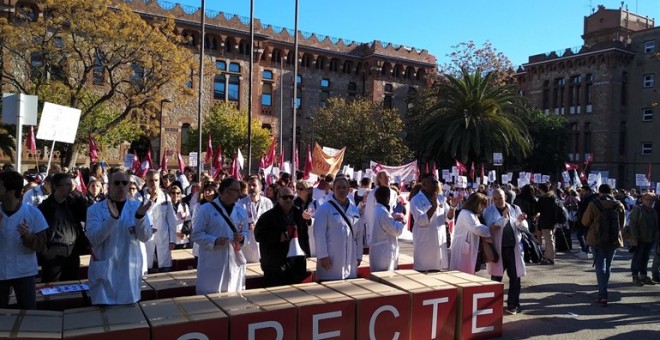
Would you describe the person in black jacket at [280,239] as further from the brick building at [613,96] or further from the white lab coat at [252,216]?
the brick building at [613,96]

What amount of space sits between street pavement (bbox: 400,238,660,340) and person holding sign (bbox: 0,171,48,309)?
552 cm

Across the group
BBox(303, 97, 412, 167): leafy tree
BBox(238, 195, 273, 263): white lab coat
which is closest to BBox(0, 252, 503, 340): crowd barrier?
BBox(238, 195, 273, 263): white lab coat

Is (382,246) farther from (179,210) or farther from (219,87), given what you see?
(219,87)

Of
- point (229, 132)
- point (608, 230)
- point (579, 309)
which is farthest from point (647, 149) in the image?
point (579, 309)

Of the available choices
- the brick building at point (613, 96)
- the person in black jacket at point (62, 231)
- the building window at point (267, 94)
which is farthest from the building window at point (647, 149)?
the person in black jacket at point (62, 231)

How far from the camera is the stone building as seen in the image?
41.6m

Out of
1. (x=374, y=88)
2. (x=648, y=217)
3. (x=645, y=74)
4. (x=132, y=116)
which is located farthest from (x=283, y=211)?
(x=645, y=74)

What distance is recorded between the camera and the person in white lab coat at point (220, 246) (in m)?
5.71

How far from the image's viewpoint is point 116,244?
→ 4961 millimetres

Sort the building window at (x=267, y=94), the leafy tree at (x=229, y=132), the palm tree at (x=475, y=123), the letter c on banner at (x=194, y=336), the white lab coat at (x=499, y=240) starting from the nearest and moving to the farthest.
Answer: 1. the letter c on banner at (x=194, y=336)
2. the white lab coat at (x=499, y=240)
3. the palm tree at (x=475, y=123)
4. the leafy tree at (x=229, y=132)
5. the building window at (x=267, y=94)

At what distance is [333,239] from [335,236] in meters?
0.05

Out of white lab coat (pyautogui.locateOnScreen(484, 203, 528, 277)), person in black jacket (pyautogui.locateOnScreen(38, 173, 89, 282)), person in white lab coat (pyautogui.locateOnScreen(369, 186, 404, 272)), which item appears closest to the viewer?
→ person in black jacket (pyautogui.locateOnScreen(38, 173, 89, 282))

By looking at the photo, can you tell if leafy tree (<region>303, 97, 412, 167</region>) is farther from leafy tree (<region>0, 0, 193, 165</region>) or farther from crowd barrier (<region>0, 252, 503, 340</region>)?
crowd barrier (<region>0, 252, 503, 340</region>)

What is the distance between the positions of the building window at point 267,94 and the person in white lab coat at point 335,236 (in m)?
40.3
